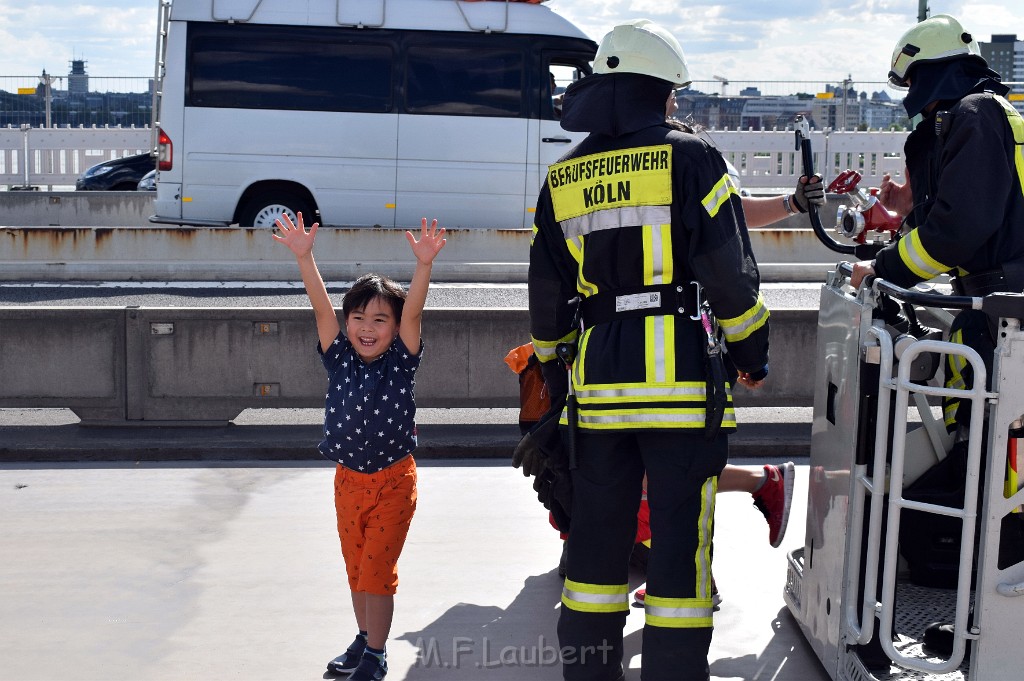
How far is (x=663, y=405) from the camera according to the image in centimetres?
355

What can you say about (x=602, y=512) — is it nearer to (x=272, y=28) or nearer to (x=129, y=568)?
(x=129, y=568)

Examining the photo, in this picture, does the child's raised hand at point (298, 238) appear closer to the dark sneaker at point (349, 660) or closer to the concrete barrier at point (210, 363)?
the dark sneaker at point (349, 660)

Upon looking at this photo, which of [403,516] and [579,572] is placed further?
[403,516]

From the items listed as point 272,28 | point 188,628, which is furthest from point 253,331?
point 272,28

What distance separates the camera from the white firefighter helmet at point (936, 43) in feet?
13.3

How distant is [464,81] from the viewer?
15.8 metres

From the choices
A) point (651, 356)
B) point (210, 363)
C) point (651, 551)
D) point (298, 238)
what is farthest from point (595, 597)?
point (210, 363)

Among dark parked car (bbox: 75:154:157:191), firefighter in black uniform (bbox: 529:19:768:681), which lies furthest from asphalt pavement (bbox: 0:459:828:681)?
dark parked car (bbox: 75:154:157:191)

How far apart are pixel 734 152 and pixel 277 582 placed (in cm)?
2052

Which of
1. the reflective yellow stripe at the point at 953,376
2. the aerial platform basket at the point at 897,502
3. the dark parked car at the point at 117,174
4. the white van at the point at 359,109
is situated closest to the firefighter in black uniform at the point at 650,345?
the aerial platform basket at the point at 897,502

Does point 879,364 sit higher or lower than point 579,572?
higher

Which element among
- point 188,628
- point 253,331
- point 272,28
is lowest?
point 188,628

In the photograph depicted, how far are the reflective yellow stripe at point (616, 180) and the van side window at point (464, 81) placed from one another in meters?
12.2

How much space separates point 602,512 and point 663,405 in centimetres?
40
